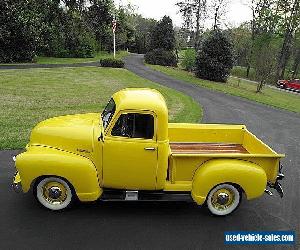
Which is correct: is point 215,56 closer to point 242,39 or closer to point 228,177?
point 228,177

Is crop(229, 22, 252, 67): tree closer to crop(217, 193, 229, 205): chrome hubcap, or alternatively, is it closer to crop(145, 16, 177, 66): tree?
crop(145, 16, 177, 66): tree

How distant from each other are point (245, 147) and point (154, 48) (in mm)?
34648

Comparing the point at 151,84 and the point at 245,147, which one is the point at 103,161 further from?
the point at 151,84

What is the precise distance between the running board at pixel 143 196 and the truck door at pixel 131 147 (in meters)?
0.38

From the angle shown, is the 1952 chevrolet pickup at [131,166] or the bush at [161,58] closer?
the 1952 chevrolet pickup at [131,166]

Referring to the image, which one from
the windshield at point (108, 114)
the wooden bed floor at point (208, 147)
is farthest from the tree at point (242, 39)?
the windshield at point (108, 114)

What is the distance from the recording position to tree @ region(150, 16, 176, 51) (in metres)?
40.3

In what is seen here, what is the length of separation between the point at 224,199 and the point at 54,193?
3.23 metres

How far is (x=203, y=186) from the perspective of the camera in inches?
233

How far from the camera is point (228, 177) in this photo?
19.3 feet

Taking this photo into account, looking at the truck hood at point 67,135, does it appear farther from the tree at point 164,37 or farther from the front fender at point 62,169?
the tree at point 164,37

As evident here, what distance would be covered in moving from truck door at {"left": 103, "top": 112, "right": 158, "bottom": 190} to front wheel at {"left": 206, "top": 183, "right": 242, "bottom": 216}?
4.11 feet

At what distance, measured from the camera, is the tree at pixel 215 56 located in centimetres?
2778

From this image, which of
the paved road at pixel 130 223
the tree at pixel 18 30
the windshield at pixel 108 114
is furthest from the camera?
the tree at pixel 18 30
